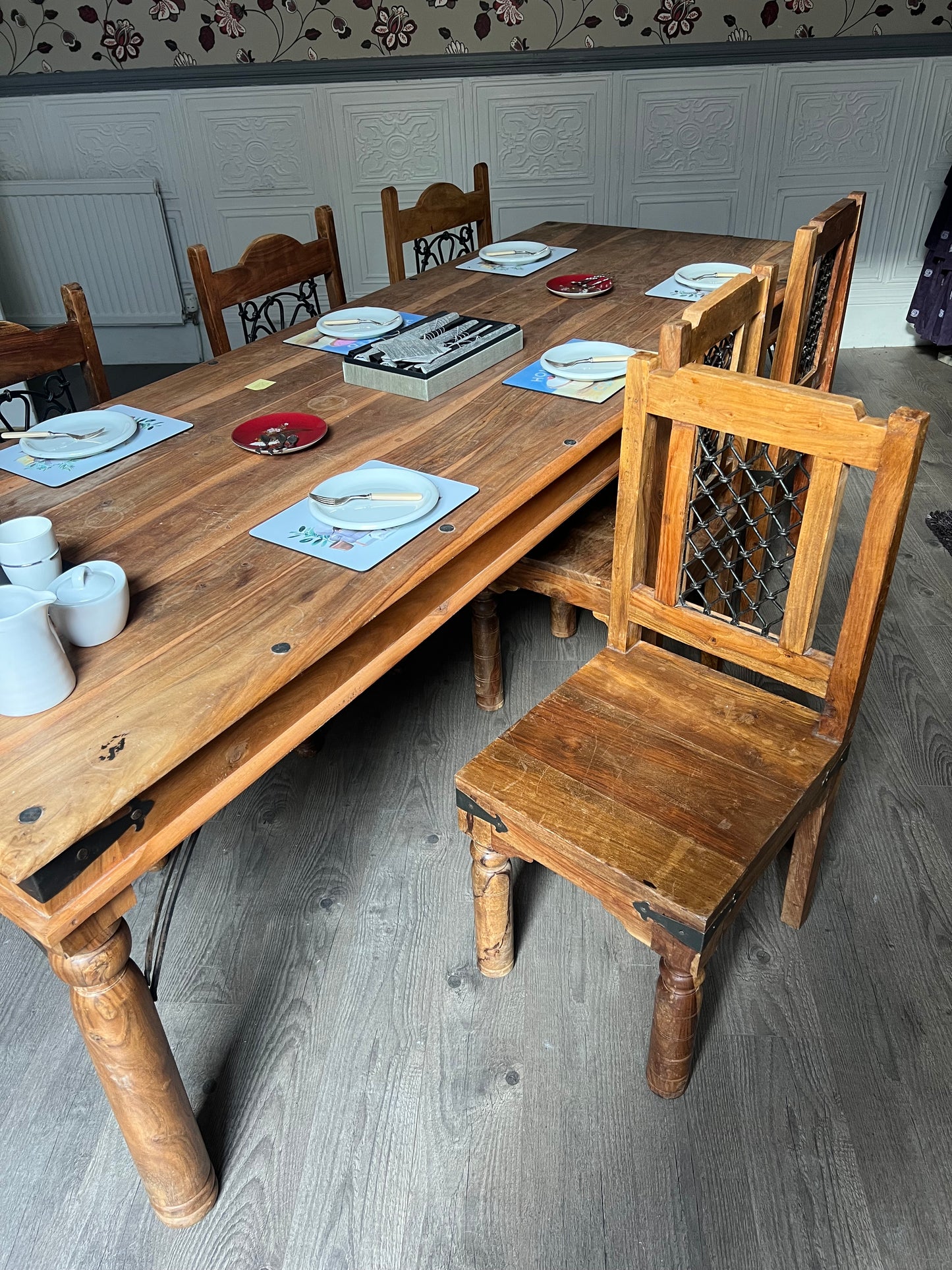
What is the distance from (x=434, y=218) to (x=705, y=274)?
2.64 ft

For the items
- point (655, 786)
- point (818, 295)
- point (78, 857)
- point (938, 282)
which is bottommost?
point (938, 282)

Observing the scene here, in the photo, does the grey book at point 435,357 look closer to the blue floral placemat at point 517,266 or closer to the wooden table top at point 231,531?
the wooden table top at point 231,531

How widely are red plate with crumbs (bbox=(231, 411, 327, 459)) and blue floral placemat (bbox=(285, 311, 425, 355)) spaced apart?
348 mm

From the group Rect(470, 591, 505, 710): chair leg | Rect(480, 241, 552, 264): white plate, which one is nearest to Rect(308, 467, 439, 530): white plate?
Rect(470, 591, 505, 710): chair leg

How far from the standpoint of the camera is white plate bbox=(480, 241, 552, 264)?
219 cm

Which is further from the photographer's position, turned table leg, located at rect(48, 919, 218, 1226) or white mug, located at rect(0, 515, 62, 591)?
white mug, located at rect(0, 515, 62, 591)

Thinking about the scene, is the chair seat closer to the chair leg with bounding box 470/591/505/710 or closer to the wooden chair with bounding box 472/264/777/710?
the wooden chair with bounding box 472/264/777/710

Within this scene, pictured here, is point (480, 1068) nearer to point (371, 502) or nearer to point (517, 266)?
point (371, 502)

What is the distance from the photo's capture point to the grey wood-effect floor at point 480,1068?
1109 millimetres

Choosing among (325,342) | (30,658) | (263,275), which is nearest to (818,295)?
(325,342)

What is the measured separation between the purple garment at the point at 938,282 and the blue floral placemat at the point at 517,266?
5.82 ft

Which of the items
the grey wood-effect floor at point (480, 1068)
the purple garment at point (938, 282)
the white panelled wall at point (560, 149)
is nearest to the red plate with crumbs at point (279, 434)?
the grey wood-effect floor at point (480, 1068)

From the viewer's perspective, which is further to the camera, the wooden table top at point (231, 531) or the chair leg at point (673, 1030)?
the chair leg at point (673, 1030)

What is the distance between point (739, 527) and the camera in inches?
63.8
